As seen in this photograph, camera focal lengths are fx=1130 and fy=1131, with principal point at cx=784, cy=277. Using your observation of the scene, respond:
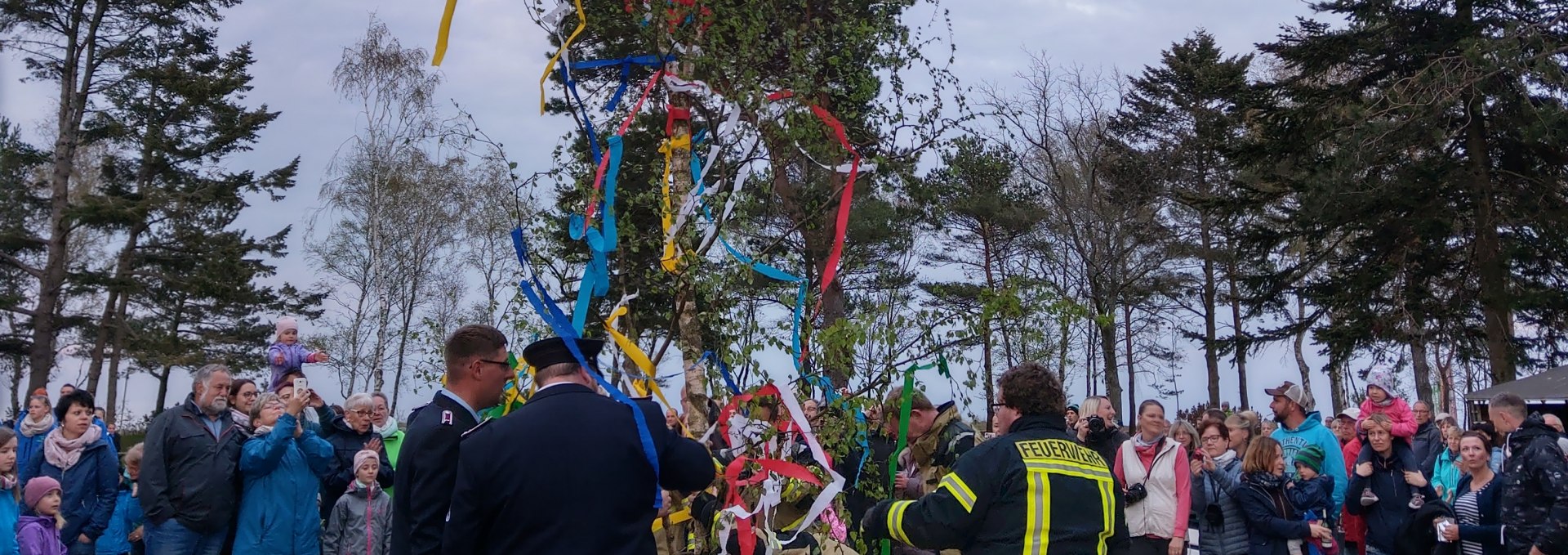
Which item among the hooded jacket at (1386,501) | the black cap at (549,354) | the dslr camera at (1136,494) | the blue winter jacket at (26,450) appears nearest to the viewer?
the black cap at (549,354)

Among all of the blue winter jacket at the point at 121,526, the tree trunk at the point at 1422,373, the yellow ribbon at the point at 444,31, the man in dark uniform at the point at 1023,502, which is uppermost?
the tree trunk at the point at 1422,373

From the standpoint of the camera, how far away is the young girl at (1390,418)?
6564 mm

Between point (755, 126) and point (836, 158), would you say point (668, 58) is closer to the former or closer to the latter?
point (755, 126)

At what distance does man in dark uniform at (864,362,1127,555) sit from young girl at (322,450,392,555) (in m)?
3.25

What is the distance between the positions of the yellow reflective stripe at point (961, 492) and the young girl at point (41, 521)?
14.3 feet

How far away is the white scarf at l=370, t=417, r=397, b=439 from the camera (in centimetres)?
607

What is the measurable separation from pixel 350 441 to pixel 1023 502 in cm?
386

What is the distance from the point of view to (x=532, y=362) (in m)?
3.17

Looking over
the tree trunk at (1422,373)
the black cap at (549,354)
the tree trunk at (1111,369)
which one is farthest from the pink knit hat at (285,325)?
the tree trunk at (1422,373)

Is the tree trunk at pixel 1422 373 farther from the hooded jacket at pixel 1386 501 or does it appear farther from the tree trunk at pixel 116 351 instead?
the tree trunk at pixel 116 351

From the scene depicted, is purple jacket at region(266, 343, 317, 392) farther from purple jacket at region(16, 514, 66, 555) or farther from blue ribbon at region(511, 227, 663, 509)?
blue ribbon at region(511, 227, 663, 509)

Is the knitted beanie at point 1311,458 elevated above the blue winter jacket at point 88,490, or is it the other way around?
the knitted beanie at point 1311,458

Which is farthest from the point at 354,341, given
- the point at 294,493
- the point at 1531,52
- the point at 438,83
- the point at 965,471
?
the point at 965,471

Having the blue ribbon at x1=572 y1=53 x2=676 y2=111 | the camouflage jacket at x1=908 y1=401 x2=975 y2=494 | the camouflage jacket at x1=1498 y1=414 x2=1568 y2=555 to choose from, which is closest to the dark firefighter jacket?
the blue ribbon at x1=572 y1=53 x2=676 y2=111
